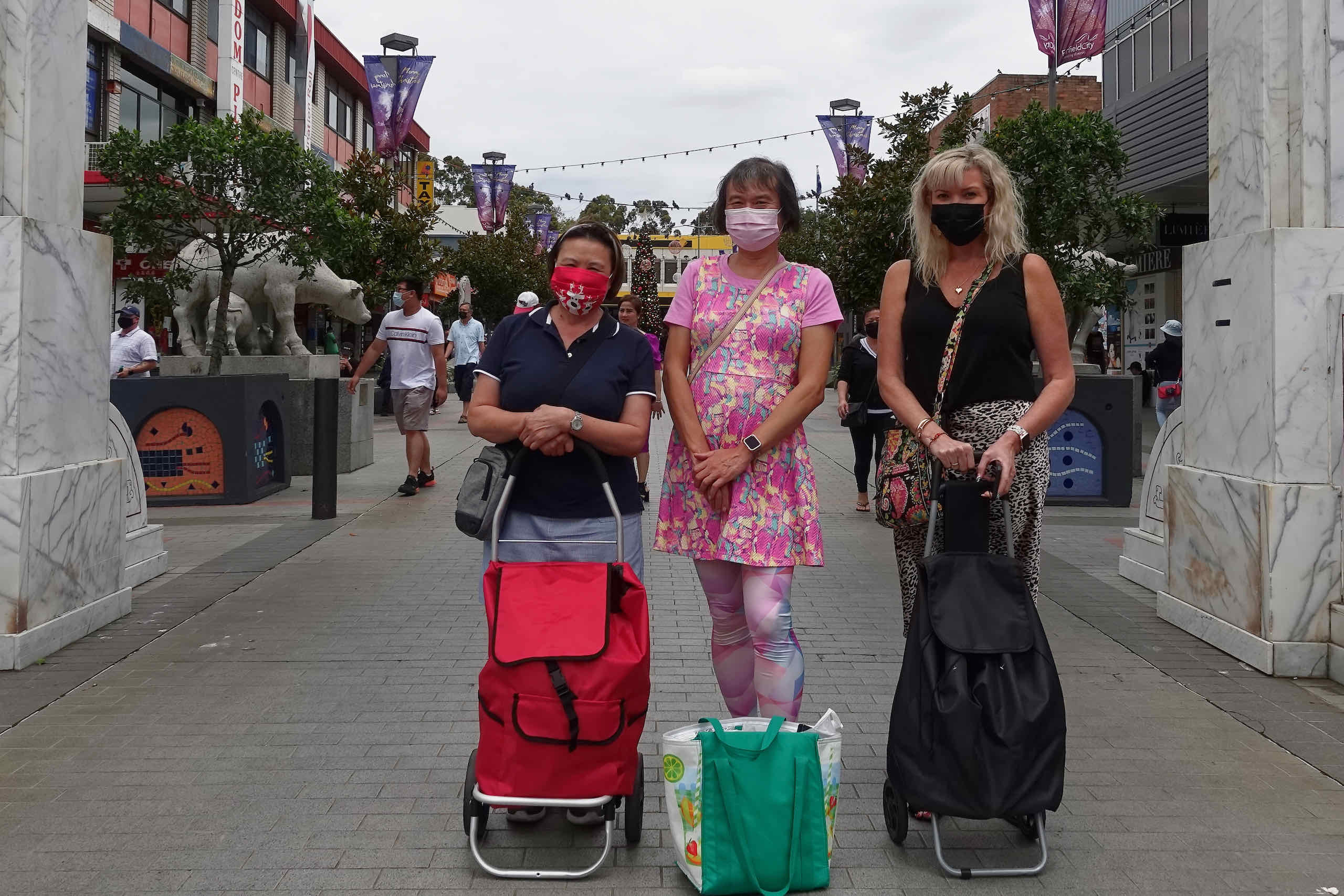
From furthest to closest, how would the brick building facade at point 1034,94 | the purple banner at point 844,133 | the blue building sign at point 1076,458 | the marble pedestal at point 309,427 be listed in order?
the brick building facade at point 1034,94 < the purple banner at point 844,133 < the marble pedestal at point 309,427 < the blue building sign at point 1076,458

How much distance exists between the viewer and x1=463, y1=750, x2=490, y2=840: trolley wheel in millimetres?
3336

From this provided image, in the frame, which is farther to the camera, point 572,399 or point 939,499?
point 572,399

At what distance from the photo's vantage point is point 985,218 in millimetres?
3627

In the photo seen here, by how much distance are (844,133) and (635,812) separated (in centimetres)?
2451

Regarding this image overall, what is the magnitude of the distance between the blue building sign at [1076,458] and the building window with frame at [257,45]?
28.7 metres

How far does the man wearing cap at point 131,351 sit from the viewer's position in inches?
481

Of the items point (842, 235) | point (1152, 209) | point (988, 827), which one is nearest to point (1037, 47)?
point (1152, 209)

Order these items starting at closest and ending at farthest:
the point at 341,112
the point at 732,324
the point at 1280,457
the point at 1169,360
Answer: the point at 732,324 → the point at 1280,457 → the point at 1169,360 → the point at 341,112

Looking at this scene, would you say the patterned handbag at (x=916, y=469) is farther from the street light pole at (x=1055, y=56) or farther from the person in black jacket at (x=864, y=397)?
the street light pole at (x=1055, y=56)

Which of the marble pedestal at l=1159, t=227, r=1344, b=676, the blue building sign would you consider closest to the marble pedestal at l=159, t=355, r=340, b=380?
the blue building sign

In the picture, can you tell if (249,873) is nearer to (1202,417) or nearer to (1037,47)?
(1202,417)

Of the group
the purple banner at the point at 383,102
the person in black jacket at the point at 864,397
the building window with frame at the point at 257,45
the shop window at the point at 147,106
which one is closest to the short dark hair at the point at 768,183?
the person in black jacket at the point at 864,397

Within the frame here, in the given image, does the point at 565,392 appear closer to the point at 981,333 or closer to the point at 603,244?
the point at 603,244

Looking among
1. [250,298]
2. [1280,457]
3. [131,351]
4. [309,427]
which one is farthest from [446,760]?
[250,298]
